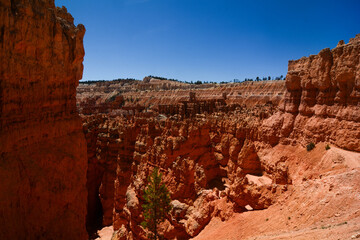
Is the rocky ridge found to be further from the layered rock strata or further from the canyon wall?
the canyon wall

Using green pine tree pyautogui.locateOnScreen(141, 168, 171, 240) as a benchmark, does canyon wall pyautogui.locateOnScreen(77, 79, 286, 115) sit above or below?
above

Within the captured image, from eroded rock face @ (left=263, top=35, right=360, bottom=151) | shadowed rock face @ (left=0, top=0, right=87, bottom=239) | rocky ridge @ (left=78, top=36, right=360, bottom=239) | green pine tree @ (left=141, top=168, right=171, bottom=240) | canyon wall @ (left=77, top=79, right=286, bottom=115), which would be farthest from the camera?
canyon wall @ (left=77, top=79, right=286, bottom=115)

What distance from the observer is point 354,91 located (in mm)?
17641

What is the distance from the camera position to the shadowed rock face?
8352 millimetres

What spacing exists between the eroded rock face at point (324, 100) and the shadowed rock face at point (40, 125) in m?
19.5

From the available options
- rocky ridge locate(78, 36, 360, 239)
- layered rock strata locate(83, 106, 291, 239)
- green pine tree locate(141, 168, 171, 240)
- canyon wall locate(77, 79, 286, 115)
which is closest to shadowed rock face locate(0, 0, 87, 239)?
green pine tree locate(141, 168, 171, 240)

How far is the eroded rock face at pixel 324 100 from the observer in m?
17.7

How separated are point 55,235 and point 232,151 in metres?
23.0

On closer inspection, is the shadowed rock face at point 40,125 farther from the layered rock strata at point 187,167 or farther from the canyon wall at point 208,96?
the canyon wall at point 208,96

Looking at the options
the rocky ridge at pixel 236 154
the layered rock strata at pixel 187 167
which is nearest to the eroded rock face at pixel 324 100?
the rocky ridge at pixel 236 154

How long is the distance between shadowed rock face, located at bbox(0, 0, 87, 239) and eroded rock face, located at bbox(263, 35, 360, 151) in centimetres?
1946

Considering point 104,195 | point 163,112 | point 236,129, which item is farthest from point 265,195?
point 163,112

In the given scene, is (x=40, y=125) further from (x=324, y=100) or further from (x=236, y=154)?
(x=236, y=154)

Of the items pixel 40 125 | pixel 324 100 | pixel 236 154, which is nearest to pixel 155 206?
pixel 40 125
